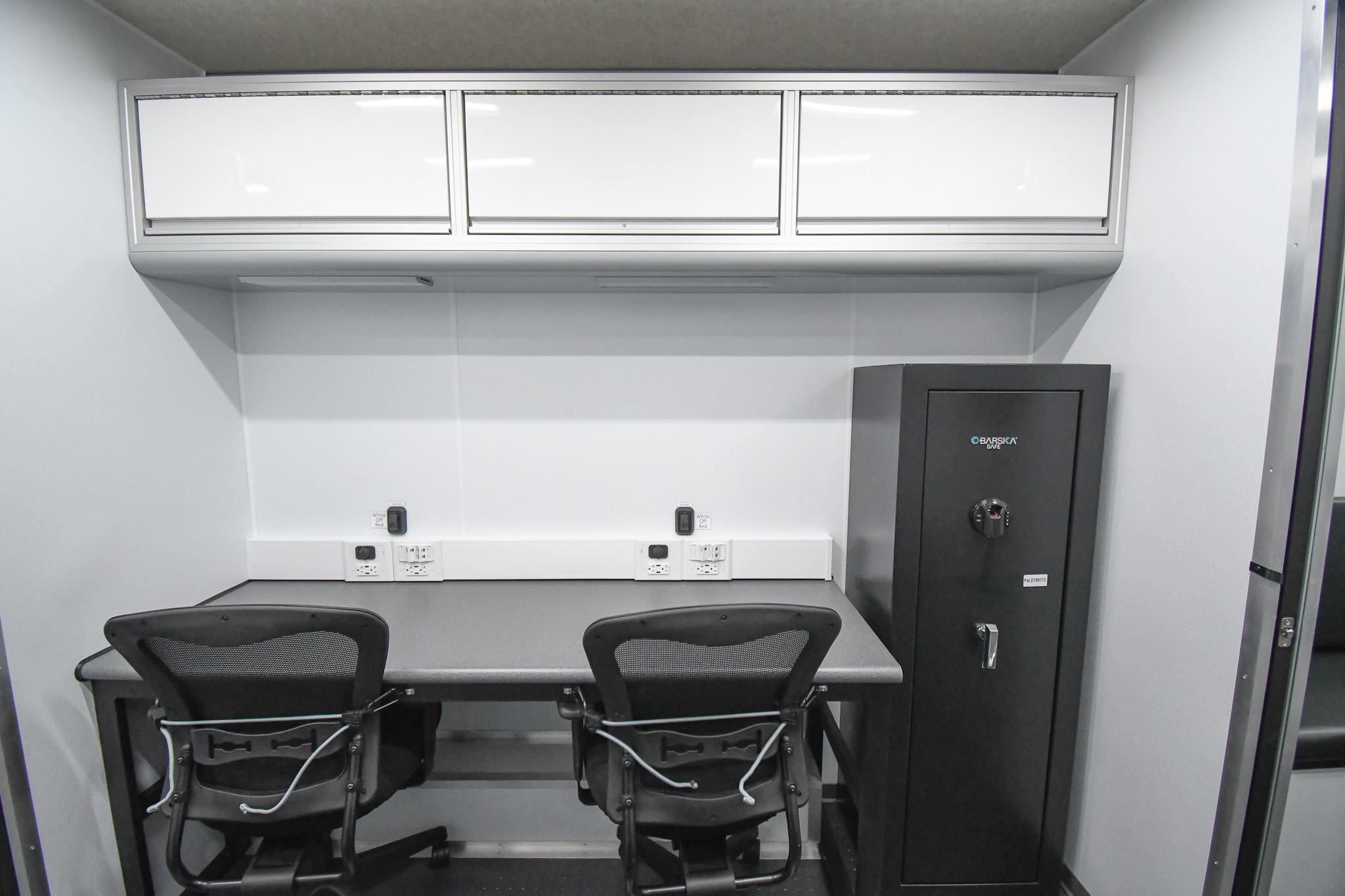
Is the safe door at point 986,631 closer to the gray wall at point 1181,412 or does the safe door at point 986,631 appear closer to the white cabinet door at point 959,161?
the gray wall at point 1181,412

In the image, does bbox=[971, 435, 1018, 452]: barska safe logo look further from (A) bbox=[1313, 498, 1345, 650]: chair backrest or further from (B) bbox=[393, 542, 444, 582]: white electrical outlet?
(B) bbox=[393, 542, 444, 582]: white electrical outlet

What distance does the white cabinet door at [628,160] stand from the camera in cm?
143

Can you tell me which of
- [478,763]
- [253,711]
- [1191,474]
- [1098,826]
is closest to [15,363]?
[253,711]

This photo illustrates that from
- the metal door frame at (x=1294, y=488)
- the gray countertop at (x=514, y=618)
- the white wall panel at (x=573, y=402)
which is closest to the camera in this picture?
the metal door frame at (x=1294, y=488)

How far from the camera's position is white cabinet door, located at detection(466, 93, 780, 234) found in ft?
4.70

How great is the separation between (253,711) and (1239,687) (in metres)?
2.07

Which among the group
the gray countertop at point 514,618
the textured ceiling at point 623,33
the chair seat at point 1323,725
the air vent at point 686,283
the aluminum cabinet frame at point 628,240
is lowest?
the chair seat at point 1323,725

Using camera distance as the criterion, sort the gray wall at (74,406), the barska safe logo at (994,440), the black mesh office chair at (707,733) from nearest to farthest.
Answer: the black mesh office chair at (707,733), the gray wall at (74,406), the barska safe logo at (994,440)

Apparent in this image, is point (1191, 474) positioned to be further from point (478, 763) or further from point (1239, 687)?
point (478, 763)

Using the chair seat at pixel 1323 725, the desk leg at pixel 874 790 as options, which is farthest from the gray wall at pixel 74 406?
the chair seat at pixel 1323 725

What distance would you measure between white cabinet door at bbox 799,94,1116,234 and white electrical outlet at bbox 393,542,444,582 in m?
1.56

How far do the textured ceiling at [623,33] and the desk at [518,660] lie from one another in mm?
1439

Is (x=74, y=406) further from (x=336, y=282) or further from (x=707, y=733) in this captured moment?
(x=707, y=733)

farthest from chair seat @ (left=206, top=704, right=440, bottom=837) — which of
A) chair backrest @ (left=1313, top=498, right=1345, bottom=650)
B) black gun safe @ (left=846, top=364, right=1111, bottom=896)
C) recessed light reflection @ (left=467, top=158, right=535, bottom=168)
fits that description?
chair backrest @ (left=1313, top=498, right=1345, bottom=650)
